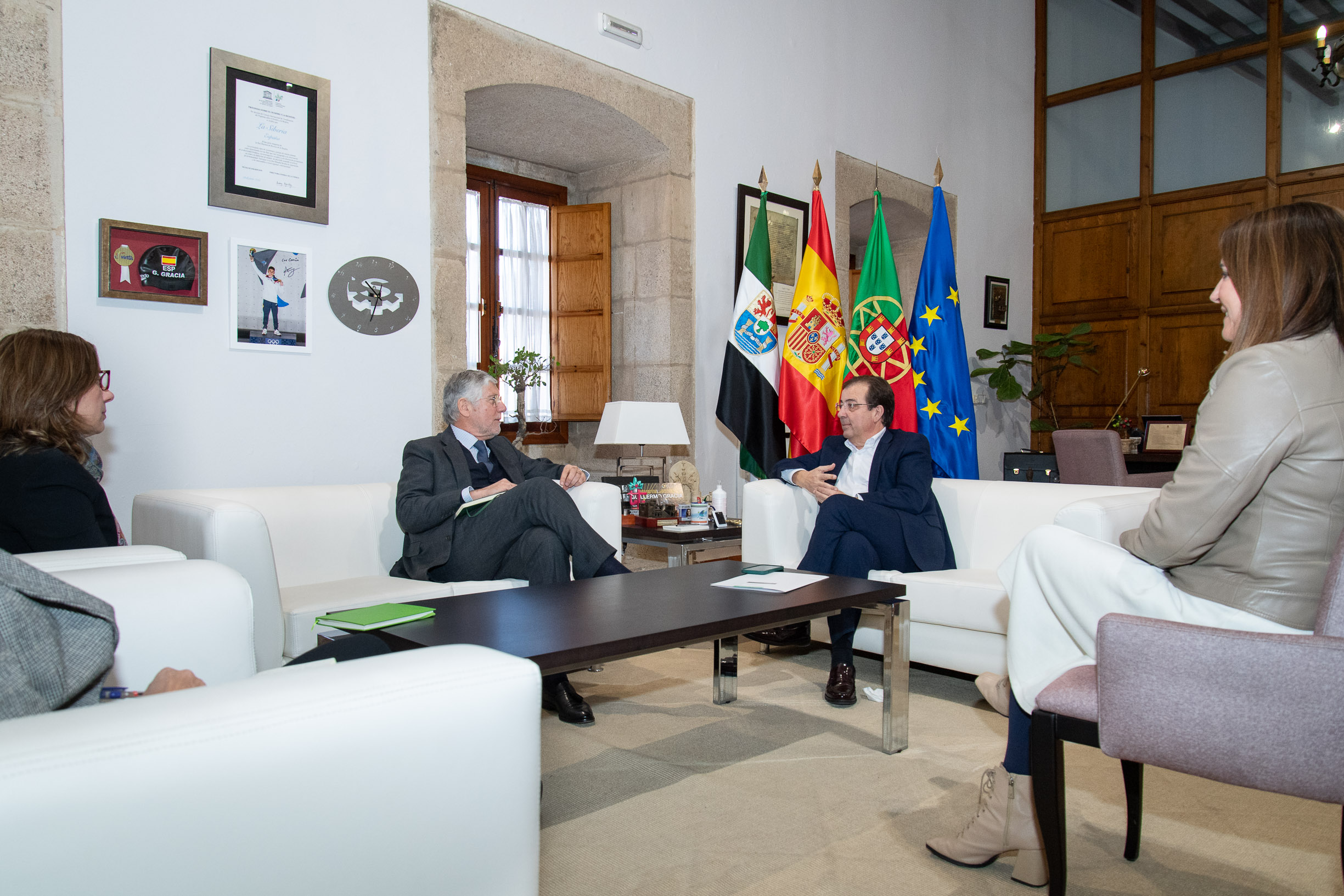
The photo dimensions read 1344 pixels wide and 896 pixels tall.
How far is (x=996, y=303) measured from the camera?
7660 millimetres

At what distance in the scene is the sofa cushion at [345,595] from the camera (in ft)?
8.75

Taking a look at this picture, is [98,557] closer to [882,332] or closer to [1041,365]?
[882,332]

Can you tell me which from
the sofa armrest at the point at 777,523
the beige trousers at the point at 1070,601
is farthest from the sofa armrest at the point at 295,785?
the sofa armrest at the point at 777,523

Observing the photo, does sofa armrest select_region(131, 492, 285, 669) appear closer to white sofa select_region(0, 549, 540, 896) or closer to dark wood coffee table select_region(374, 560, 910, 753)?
dark wood coffee table select_region(374, 560, 910, 753)

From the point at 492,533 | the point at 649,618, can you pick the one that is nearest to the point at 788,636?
the point at 492,533

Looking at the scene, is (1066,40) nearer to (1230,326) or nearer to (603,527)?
(603,527)

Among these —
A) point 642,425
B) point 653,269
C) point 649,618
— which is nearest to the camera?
point 649,618

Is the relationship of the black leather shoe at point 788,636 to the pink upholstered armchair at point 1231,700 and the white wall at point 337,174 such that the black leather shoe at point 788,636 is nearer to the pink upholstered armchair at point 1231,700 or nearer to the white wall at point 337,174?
the white wall at point 337,174

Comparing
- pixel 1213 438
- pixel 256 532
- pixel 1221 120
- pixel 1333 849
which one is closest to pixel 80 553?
pixel 256 532

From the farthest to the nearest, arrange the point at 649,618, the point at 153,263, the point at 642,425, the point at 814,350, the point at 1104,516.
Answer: the point at 814,350 → the point at 642,425 → the point at 153,263 → the point at 1104,516 → the point at 649,618

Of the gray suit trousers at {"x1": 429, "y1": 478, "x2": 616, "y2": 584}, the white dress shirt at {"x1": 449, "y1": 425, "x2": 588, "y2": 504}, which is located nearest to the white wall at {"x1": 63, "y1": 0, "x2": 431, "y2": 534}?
the white dress shirt at {"x1": 449, "y1": 425, "x2": 588, "y2": 504}

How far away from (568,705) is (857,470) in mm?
1483

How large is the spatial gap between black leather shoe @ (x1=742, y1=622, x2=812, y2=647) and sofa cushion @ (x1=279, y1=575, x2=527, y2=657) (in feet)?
3.60

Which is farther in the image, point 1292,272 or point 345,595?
point 345,595
